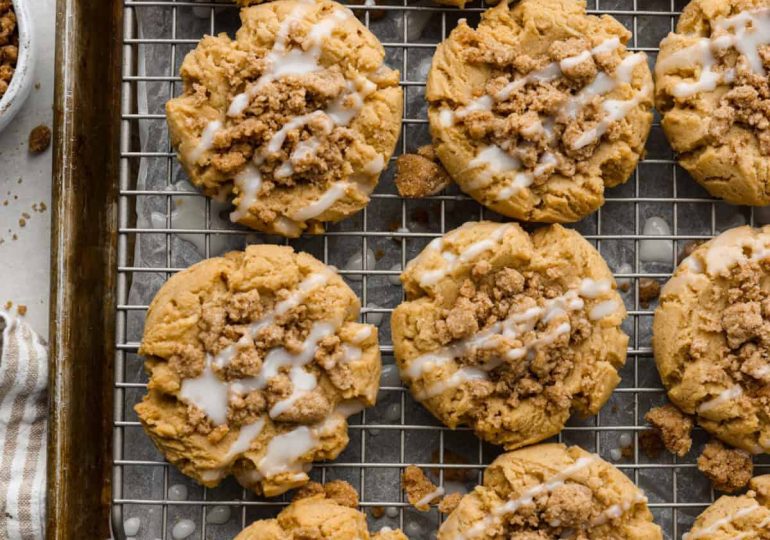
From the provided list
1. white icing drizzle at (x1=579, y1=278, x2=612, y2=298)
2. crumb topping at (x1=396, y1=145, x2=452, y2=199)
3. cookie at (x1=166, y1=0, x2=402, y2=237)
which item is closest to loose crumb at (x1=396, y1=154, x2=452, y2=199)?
crumb topping at (x1=396, y1=145, x2=452, y2=199)

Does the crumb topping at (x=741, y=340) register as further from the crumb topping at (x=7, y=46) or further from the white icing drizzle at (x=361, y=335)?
the crumb topping at (x=7, y=46)

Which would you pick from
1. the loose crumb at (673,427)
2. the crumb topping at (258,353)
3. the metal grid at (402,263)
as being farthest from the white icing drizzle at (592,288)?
the crumb topping at (258,353)

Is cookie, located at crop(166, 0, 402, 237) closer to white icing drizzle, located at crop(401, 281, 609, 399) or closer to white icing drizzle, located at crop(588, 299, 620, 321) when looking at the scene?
white icing drizzle, located at crop(401, 281, 609, 399)

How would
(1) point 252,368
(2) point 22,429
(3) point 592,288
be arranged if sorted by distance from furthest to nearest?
(2) point 22,429 → (3) point 592,288 → (1) point 252,368

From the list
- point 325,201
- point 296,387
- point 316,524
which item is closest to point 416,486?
point 316,524

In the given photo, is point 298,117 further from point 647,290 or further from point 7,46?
point 647,290

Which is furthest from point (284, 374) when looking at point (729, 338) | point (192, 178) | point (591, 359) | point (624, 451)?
point (729, 338)

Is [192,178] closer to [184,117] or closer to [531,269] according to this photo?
[184,117]
